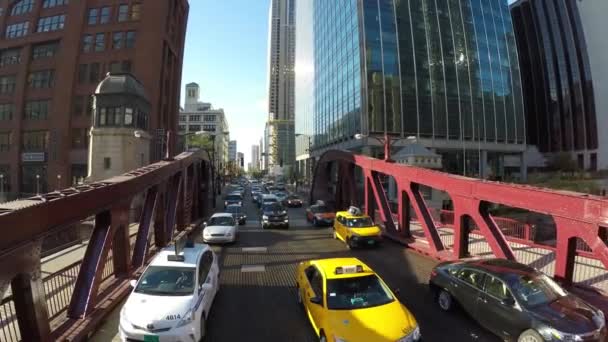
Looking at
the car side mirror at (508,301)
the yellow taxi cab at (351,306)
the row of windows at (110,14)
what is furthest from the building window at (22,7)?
the car side mirror at (508,301)

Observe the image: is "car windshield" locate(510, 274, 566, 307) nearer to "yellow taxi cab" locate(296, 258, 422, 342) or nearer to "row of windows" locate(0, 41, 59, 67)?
"yellow taxi cab" locate(296, 258, 422, 342)

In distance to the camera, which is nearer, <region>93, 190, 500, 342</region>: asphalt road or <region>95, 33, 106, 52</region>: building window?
<region>93, 190, 500, 342</region>: asphalt road

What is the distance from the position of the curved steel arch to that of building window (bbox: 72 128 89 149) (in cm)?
3886

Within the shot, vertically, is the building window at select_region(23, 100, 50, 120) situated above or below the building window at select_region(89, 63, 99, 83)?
below

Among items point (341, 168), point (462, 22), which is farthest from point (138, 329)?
point (462, 22)

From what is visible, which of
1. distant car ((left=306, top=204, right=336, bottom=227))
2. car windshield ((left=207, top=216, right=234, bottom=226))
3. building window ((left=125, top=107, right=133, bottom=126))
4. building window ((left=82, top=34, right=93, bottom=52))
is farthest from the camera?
building window ((left=82, top=34, right=93, bottom=52))

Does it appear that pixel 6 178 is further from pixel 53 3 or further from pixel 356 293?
Answer: pixel 356 293

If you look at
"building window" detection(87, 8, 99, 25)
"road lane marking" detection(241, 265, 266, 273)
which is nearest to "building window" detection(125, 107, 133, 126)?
"road lane marking" detection(241, 265, 266, 273)

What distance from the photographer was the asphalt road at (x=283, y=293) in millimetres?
8180

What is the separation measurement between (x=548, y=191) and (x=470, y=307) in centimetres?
465

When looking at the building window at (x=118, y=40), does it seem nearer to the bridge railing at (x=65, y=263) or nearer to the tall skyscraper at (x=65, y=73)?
the tall skyscraper at (x=65, y=73)

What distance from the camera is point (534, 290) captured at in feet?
24.7

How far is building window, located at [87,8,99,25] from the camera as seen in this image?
165 feet

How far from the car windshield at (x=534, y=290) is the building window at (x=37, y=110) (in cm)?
5721
